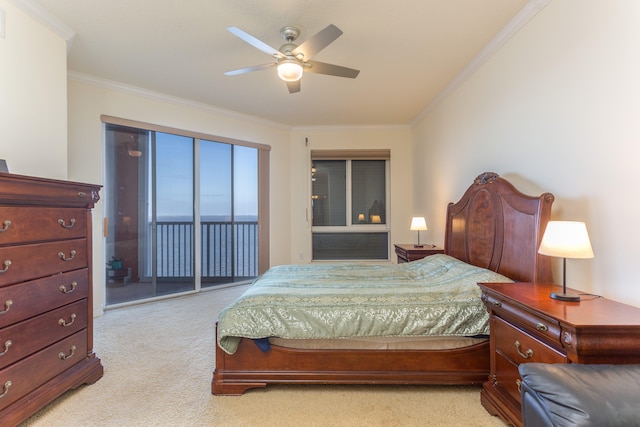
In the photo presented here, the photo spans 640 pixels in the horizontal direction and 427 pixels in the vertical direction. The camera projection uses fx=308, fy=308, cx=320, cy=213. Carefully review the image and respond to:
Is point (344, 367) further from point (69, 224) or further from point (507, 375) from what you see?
point (69, 224)

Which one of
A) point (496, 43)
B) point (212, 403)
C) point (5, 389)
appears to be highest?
point (496, 43)

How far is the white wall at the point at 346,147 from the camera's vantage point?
17.2 feet

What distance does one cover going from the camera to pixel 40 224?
1.77m

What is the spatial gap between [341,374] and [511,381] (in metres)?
0.95

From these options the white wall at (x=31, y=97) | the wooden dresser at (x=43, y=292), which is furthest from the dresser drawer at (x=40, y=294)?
the white wall at (x=31, y=97)

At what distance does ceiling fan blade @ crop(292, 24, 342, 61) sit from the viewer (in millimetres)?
1947

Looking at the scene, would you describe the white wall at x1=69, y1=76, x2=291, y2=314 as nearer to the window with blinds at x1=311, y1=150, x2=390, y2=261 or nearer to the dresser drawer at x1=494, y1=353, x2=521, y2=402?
the window with blinds at x1=311, y1=150, x2=390, y2=261

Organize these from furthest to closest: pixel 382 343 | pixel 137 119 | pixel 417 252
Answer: pixel 137 119
pixel 417 252
pixel 382 343

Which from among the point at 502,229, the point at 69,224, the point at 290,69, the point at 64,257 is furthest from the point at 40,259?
the point at 502,229

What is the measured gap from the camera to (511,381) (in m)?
1.62

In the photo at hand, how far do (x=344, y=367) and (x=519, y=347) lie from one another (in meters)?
1.00

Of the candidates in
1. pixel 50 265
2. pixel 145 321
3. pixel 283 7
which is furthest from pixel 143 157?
pixel 283 7

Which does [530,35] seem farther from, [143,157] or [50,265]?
[143,157]

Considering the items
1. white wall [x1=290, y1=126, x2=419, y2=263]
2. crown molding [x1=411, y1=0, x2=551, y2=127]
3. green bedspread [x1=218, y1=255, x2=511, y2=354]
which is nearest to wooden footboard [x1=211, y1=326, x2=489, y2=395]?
green bedspread [x1=218, y1=255, x2=511, y2=354]
